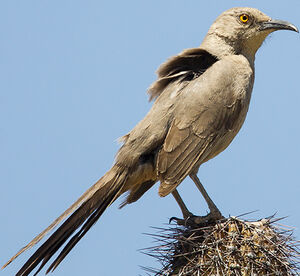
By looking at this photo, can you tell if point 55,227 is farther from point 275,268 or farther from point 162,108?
point 275,268

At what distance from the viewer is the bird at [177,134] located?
5785 millimetres

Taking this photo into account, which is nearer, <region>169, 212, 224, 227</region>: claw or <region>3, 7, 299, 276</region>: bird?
<region>169, 212, 224, 227</region>: claw

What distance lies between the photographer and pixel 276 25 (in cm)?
719

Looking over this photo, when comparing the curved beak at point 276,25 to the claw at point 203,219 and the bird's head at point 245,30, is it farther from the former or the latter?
the claw at point 203,219

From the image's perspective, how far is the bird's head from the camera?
7.19 metres

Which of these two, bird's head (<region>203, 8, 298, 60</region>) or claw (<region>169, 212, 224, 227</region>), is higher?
bird's head (<region>203, 8, 298, 60</region>)

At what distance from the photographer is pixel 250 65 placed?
23.2 ft

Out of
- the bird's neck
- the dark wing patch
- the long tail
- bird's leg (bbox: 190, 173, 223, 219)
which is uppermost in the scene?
the bird's neck

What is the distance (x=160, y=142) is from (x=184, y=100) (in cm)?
56

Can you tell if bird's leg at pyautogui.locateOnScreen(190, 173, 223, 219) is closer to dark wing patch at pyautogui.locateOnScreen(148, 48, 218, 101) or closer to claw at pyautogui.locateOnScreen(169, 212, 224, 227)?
claw at pyautogui.locateOnScreen(169, 212, 224, 227)

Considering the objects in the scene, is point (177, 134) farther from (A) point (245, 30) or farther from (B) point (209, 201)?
(A) point (245, 30)

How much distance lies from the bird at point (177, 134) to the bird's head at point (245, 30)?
0.35 ft

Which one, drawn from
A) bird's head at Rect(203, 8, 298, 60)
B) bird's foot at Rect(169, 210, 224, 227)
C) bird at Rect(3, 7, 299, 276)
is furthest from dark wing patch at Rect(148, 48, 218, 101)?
bird's foot at Rect(169, 210, 224, 227)

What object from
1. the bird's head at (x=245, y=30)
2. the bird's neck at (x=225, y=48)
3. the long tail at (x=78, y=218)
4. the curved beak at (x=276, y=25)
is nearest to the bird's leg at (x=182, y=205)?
the long tail at (x=78, y=218)
